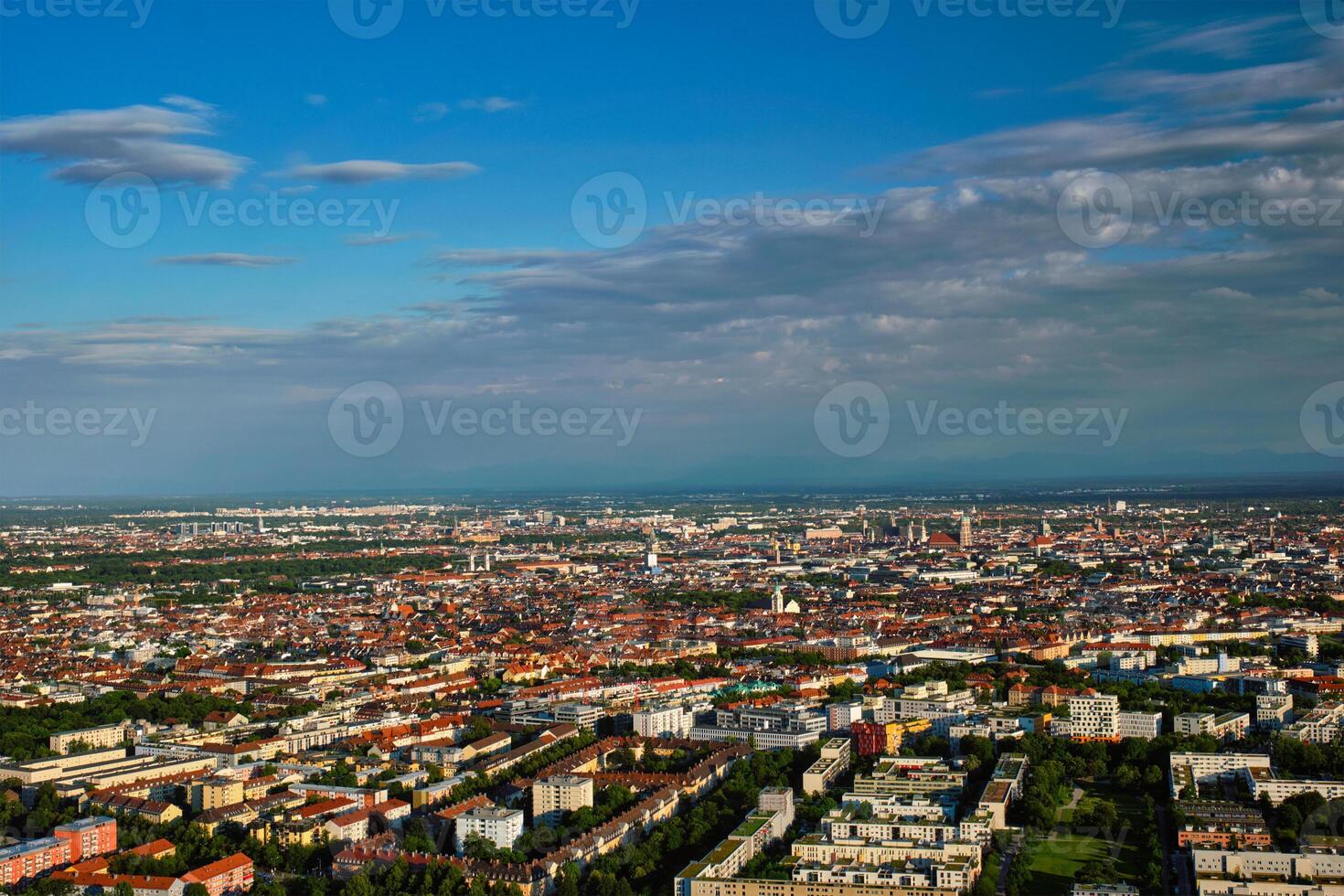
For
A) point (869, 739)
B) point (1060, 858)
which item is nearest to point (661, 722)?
point (869, 739)

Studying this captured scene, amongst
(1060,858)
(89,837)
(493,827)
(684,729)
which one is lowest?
(1060,858)

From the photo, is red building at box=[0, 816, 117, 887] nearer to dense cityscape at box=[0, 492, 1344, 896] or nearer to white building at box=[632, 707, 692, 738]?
dense cityscape at box=[0, 492, 1344, 896]

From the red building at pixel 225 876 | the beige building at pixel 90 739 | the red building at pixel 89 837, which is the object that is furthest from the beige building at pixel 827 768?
the beige building at pixel 90 739

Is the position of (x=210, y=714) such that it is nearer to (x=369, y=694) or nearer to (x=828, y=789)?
(x=369, y=694)

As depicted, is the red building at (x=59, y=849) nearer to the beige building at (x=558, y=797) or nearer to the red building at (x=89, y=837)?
the red building at (x=89, y=837)

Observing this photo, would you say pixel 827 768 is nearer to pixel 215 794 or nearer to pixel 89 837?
pixel 215 794
